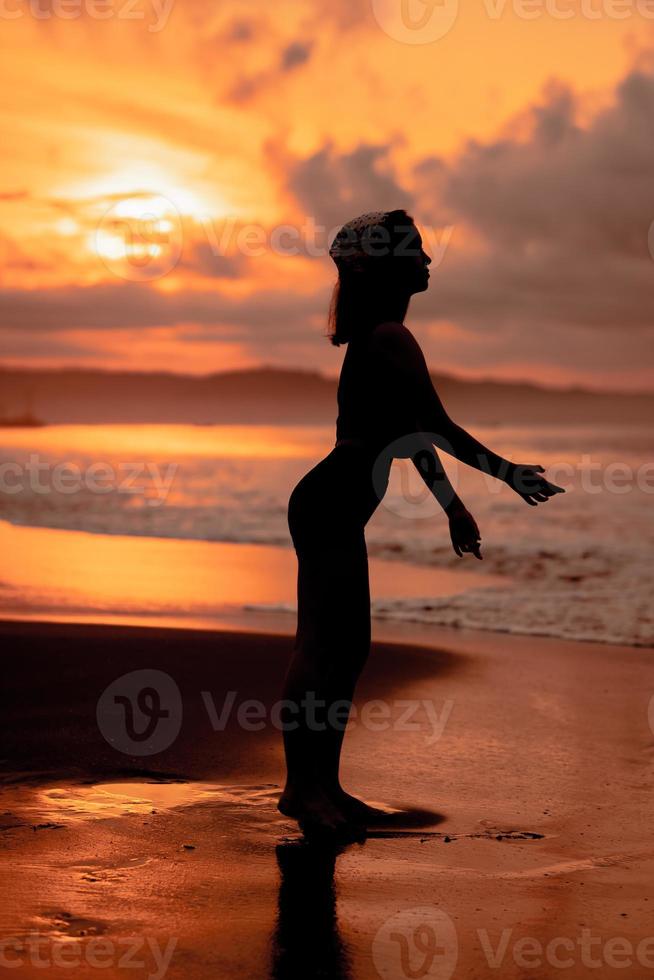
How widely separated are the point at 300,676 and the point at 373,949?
50.9 inches

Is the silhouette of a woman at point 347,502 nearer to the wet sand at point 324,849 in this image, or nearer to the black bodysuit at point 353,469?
the black bodysuit at point 353,469

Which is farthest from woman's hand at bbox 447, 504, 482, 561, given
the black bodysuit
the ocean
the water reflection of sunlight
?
the water reflection of sunlight

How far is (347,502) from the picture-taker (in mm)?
4199

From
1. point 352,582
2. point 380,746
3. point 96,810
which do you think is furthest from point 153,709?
point 352,582

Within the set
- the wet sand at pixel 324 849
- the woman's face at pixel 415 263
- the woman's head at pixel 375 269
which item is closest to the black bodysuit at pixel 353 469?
the woman's head at pixel 375 269

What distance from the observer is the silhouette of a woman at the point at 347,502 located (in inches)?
163

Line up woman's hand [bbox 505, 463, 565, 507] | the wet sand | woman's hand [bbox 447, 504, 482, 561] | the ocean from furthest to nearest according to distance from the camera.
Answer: the ocean
woman's hand [bbox 447, 504, 482, 561]
woman's hand [bbox 505, 463, 565, 507]
the wet sand

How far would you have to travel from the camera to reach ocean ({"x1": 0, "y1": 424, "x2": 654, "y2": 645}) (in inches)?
415

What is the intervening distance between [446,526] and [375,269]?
15212mm

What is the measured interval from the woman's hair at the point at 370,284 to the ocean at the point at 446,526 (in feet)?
18.3

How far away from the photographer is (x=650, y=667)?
7.88 m

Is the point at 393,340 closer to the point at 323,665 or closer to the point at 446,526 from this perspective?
the point at 323,665

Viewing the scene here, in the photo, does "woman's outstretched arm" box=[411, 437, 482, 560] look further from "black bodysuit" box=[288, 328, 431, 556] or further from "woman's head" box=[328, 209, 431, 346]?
"woman's head" box=[328, 209, 431, 346]

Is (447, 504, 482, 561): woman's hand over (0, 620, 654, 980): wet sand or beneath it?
over
